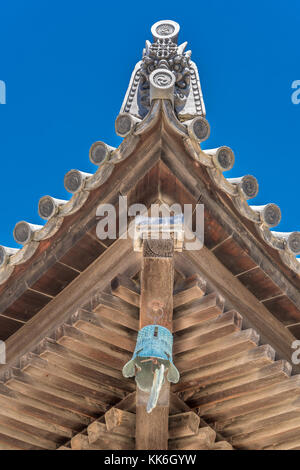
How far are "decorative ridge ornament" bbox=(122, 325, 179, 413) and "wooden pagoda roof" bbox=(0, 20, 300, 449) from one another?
71cm

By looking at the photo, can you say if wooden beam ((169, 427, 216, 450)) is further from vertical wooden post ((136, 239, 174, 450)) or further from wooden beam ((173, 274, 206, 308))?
wooden beam ((173, 274, 206, 308))

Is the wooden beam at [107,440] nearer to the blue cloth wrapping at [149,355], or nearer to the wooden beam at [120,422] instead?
the wooden beam at [120,422]

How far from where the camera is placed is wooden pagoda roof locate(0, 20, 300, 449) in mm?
5953

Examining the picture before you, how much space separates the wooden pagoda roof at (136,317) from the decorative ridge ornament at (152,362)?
2.34ft

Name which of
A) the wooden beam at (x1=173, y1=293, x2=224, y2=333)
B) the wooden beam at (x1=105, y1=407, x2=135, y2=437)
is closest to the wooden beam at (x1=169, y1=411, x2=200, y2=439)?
the wooden beam at (x1=105, y1=407, x2=135, y2=437)

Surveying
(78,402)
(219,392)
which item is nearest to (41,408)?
(78,402)

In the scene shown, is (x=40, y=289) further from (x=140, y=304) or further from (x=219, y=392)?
(x=219, y=392)

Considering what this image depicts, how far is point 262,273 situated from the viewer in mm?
6379

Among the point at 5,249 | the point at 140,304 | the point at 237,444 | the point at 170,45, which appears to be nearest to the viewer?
the point at 140,304

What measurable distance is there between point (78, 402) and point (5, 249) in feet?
4.55

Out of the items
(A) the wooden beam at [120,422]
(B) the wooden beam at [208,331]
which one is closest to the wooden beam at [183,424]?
(A) the wooden beam at [120,422]

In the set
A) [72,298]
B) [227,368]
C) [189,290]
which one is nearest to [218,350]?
[227,368]

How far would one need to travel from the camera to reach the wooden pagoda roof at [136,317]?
595cm

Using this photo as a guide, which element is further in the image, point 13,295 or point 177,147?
point 13,295
